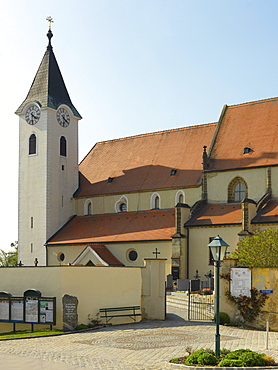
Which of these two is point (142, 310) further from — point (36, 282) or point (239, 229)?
point (239, 229)

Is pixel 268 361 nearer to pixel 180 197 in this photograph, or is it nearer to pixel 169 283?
pixel 169 283

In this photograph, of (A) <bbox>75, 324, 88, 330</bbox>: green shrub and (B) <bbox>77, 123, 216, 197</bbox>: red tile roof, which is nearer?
(A) <bbox>75, 324, 88, 330</bbox>: green shrub

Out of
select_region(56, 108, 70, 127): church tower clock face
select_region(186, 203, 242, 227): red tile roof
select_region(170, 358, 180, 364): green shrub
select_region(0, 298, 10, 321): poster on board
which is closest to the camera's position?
select_region(170, 358, 180, 364): green shrub

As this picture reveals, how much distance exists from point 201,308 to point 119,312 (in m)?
3.92

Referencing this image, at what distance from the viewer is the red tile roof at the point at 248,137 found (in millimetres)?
39094

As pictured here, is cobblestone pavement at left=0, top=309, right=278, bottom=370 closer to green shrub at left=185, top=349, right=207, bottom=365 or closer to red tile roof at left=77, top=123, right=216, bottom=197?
green shrub at left=185, top=349, right=207, bottom=365

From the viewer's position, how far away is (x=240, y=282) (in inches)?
952

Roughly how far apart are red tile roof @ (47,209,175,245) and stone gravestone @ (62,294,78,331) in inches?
637

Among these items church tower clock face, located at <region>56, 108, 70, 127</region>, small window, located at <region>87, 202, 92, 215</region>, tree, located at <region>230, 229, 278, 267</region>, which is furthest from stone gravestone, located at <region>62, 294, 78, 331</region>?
church tower clock face, located at <region>56, 108, 70, 127</region>

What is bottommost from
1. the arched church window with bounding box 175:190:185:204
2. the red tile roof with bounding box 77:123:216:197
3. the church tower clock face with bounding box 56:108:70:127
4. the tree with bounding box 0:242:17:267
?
the tree with bounding box 0:242:17:267

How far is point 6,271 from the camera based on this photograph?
25766 mm

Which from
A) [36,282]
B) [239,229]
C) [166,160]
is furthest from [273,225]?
[36,282]

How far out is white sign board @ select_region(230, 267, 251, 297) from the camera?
2388 centimetres

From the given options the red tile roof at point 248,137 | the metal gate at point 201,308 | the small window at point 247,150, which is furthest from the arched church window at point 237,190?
the metal gate at point 201,308
